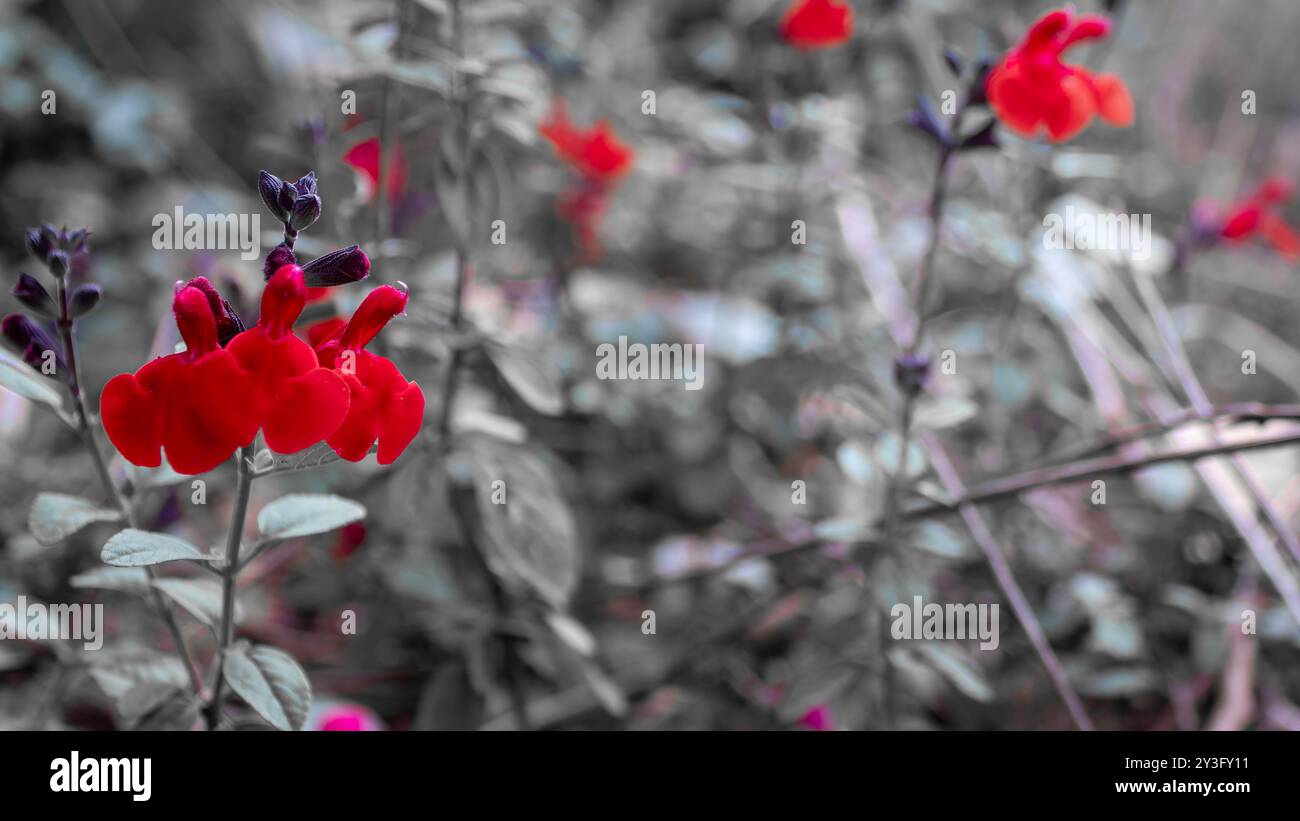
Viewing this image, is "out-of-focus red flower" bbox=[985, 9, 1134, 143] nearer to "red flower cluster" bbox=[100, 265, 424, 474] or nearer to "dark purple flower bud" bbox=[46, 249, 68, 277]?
"red flower cluster" bbox=[100, 265, 424, 474]

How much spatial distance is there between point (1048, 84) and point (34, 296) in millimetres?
1256

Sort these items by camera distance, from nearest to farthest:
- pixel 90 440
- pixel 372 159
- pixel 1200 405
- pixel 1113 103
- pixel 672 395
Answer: pixel 90 440
pixel 1113 103
pixel 1200 405
pixel 372 159
pixel 672 395

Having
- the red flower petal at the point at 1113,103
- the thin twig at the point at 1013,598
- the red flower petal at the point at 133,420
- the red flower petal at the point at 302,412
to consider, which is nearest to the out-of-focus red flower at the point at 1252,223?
the red flower petal at the point at 1113,103

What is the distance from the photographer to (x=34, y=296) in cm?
89

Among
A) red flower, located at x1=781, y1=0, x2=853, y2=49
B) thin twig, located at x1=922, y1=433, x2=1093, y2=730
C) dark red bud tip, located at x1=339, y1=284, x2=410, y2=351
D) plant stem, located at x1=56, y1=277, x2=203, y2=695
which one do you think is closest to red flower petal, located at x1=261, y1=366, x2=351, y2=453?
dark red bud tip, located at x1=339, y1=284, x2=410, y2=351

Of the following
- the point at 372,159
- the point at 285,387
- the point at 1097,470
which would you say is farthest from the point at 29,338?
the point at 1097,470

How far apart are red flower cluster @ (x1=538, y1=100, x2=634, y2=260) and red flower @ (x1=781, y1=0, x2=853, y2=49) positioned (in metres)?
0.57

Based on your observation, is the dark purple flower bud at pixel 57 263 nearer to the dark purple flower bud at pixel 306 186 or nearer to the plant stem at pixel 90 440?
the plant stem at pixel 90 440

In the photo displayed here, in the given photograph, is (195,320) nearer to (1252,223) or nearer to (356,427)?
(356,427)

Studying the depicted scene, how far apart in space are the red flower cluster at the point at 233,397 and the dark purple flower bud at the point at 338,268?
31 mm

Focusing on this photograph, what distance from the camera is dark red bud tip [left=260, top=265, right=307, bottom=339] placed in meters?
0.78

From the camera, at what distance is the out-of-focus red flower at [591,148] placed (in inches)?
84.4
